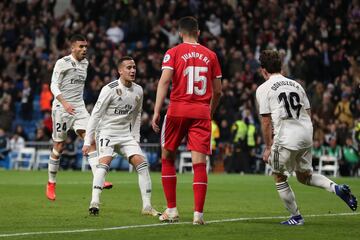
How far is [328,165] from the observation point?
3173cm

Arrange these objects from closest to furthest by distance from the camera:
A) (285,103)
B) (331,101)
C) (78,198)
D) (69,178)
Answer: (285,103), (78,198), (69,178), (331,101)

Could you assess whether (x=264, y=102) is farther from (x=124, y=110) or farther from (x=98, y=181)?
(x=98, y=181)

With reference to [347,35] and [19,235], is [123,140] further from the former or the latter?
[347,35]

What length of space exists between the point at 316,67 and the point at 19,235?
24.8m

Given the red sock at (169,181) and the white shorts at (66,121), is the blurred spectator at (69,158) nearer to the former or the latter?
the white shorts at (66,121)

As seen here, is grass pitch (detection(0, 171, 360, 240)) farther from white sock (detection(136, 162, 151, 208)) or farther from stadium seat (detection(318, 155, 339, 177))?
stadium seat (detection(318, 155, 339, 177))

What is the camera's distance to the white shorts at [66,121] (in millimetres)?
18391

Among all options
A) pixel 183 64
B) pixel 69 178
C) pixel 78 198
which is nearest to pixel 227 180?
pixel 69 178

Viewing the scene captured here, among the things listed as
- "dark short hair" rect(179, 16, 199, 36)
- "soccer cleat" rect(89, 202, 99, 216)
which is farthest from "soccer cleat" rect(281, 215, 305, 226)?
"soccer cleat" rect(89, 202, 99, 216)

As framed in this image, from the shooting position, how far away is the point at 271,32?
37281 mm

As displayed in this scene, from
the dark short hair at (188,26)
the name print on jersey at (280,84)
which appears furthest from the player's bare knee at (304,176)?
the dark short hair at (188,26)

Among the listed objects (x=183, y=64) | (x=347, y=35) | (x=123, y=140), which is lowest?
(x=123, y=140)

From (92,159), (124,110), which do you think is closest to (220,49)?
(92,159)

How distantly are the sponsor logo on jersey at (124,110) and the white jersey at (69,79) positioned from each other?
121 inches
